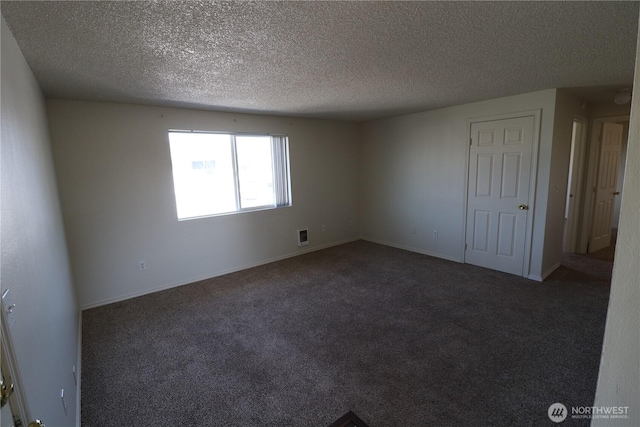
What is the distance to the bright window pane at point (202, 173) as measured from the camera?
154 inches

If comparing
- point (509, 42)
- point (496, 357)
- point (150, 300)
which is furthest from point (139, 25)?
point (496, 357)

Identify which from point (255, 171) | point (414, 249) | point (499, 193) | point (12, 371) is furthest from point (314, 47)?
point (414, 249)

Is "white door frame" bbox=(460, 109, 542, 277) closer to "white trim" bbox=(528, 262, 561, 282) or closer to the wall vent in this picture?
"white trim" bbox=(528, 262, 561, 282)

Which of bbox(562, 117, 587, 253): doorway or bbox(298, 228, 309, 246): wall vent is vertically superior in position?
bbox(562, 117, 587, 253): doorway

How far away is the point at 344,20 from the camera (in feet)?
5.40

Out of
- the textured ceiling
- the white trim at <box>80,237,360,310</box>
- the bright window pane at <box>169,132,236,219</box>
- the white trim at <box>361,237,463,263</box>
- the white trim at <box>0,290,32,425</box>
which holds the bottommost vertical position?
the white trim at <box>80,237,360,310</box>

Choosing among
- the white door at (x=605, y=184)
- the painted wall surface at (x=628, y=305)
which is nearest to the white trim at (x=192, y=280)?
the painted wall surface at (x=628, y=305)

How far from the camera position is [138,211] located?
11.9 feet

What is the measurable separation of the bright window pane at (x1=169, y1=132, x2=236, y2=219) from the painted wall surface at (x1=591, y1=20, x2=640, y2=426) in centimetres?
413

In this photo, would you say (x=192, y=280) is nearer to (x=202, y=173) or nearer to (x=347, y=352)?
(x=202, y=173)

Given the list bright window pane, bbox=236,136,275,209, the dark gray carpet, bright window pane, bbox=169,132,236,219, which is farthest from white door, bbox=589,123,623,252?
bright window pane, bbox=169,132,236,219

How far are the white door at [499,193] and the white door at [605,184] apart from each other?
201 centimetres

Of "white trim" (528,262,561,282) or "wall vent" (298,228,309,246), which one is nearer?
"white trim" (528,262,561,282)

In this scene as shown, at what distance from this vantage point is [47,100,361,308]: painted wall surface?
3.23 m
